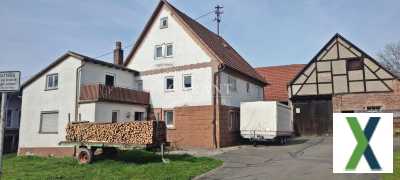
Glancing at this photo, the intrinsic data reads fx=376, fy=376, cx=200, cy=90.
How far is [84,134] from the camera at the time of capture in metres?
18.7

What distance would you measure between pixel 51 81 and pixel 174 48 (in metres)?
8.66

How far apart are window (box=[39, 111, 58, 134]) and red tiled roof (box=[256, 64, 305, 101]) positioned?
21079 mm

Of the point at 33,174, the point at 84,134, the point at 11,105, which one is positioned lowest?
the point at 33,174

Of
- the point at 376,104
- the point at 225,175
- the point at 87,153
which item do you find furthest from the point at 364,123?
the point at 376,104

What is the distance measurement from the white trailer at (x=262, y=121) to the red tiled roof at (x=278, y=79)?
1230 cm

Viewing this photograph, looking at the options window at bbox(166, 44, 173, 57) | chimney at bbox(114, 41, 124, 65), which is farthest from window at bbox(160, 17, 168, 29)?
chimney at bbox(114, 41, 124, 65)

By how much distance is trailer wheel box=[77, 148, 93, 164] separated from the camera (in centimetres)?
1797

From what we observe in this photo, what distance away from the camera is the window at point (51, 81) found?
25.0m

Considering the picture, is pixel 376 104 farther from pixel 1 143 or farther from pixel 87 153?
pixel 1 143

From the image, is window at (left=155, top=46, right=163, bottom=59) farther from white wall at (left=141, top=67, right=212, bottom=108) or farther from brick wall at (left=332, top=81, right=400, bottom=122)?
brick wall at (left=332, top=81, right=400, bottom=122)

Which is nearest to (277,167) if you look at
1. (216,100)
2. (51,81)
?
(216,100)

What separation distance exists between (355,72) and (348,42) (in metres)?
2.63

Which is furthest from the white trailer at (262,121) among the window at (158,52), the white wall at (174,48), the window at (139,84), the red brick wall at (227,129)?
the window at (139,84)

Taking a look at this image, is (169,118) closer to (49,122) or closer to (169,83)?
(169,83)
